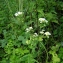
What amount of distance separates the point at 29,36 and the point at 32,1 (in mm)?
615

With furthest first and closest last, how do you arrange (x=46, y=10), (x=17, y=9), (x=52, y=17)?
1. (x=17, y=9)
2. (x=46, y=10)
3. (x=52, y=17)

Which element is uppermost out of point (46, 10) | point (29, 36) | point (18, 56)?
point (46, 10)

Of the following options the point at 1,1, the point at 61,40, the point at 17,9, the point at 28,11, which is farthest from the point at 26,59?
the point at 1,1

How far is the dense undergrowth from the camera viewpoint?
2672 mm

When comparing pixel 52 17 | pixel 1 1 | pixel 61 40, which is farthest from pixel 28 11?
pixel 1 1

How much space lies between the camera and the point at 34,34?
2.72 meters

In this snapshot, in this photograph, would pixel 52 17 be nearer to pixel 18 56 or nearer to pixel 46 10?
pixel 46 10

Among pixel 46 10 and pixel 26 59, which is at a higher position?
pixel 46 10

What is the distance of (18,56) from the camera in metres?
2.73

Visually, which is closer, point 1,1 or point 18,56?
point 18,56

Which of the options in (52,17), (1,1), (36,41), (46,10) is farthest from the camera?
(1,1)

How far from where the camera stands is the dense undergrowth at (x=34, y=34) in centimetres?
267

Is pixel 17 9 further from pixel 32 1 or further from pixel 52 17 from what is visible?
pixel 52 17

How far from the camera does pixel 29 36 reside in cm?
276
